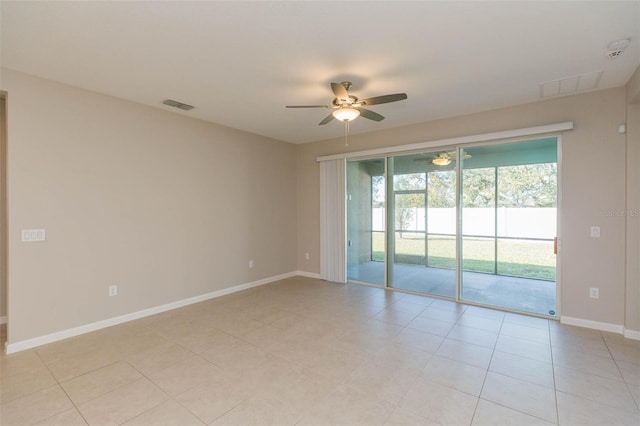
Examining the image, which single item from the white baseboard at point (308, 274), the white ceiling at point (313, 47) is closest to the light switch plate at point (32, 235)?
the white ceiling at point (313, 47)

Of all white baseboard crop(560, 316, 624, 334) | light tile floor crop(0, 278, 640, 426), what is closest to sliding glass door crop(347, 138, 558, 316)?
white baseboard crop(560, 316, 624, 334)

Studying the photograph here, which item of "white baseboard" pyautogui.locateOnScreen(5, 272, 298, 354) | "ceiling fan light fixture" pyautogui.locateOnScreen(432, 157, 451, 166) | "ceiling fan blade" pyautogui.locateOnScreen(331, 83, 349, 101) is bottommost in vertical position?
"white baseboard" pyautogui.locateOnScreen(5, 272, 298, 354)

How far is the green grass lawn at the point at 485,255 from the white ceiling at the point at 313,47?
211cm

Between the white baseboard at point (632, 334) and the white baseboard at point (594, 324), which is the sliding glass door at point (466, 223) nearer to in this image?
the white baseboard at point (594, 324)

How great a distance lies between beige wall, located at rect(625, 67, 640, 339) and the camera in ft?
10.5

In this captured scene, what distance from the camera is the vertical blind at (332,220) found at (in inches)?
223

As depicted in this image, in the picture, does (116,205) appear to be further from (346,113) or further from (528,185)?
(528,185)

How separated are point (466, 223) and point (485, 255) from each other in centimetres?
68

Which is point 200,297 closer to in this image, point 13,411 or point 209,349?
point 209,349

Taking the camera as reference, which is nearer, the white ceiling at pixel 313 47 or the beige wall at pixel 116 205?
the white ceiling at pixel 313 47

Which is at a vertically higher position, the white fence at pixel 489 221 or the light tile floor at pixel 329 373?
the white fence at pixel 489 221

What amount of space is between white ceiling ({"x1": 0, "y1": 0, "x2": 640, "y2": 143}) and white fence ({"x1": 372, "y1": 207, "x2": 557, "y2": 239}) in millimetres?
1585

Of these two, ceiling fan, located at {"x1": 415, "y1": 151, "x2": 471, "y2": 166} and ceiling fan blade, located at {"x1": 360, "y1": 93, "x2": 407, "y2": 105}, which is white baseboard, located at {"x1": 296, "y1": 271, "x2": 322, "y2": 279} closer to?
ceiling fan, located at {"x1": 415, "y1": 151, "x2": 471, "y2": 166}

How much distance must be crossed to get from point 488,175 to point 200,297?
16.0 feet
